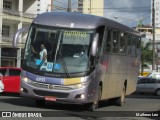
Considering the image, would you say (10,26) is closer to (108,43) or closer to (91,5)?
(108,43)

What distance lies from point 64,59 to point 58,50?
0.38 metres

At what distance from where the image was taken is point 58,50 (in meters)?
15.9

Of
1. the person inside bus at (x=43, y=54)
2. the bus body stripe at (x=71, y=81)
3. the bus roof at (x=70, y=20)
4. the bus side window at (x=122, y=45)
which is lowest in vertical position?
the bus body stripe at (x=71, y=81)

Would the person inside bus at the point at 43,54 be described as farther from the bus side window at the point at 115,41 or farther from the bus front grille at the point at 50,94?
the bus side window at the point at 115,41

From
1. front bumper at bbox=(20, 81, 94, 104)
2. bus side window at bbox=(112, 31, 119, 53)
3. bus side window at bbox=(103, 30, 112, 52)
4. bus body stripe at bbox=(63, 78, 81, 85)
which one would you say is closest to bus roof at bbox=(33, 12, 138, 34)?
bus side window at bbox=(103, 30, 112, 52)

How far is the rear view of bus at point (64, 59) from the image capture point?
15.6 meters

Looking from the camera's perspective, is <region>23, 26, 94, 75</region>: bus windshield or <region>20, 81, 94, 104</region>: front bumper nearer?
<region>20, 81, 94, 104</region>: front bumper

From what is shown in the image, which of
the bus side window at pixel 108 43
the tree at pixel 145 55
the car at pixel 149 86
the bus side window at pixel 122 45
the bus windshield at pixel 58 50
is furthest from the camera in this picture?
the tree at pixel 145 55

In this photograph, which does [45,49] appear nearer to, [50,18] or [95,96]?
[50,18]

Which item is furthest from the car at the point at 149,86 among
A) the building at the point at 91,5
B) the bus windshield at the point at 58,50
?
the building at the point at 91,5

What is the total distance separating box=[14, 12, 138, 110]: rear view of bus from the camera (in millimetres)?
15602

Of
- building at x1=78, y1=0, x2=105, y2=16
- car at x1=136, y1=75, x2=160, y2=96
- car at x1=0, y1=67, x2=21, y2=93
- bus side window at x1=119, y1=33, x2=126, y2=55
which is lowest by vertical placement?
car at x1=136, y1=75, x2=160, y2=96

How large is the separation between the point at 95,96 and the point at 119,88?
12.3ft

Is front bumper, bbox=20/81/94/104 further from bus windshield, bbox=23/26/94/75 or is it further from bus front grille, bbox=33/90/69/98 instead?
bus windshield, bbox=23/26/94/75
